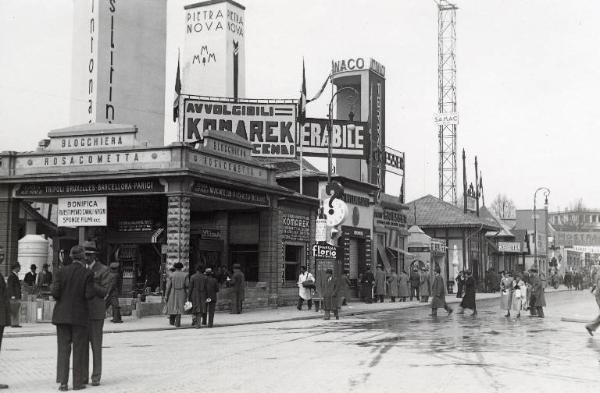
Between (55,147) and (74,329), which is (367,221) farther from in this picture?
(74,329)

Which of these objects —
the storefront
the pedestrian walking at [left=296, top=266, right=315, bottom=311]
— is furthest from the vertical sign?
the pedestrian walking at [left=296, top=266, right=315, bottom=311]

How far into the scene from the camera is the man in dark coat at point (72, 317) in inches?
358

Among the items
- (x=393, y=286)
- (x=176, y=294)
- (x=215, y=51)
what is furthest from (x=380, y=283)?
(x=215, y=51)

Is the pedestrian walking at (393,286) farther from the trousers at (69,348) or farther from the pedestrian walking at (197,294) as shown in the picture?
the trousers at (69,348)

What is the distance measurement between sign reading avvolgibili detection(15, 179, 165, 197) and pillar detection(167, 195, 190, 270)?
73cm

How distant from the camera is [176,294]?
63.0ft

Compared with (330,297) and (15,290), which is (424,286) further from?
(15,290)

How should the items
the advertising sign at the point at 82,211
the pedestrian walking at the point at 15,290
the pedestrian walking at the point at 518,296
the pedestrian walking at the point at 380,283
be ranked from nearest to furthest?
1. the pedestrian walking at the point at 15,290
2. the advertising sign at the point at 82,211
3. the pedestrian walking at the point at 518,296
4. the pedestrian walking at the point at 380,283

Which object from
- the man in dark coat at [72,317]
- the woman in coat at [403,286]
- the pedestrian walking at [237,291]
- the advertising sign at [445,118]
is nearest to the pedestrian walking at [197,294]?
the pedestrian walking at [237,291]

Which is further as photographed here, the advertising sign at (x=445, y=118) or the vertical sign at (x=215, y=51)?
the advertising sign at (x=445, y=118)

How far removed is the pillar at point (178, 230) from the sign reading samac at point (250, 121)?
1528 cm

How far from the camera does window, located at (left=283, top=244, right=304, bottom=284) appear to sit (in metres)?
30.6

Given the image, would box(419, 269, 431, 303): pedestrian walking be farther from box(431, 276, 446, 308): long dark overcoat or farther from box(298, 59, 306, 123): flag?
box(298, 59, 306, 123): flag

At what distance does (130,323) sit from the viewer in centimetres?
1972
